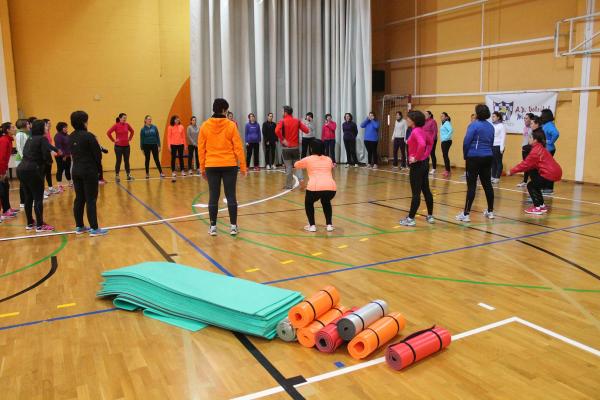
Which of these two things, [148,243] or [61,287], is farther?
[148,243]

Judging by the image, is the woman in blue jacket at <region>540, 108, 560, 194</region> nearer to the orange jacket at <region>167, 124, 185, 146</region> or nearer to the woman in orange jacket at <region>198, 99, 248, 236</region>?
the woman in orange jacket at <region>198, 99, 248, 236</region>

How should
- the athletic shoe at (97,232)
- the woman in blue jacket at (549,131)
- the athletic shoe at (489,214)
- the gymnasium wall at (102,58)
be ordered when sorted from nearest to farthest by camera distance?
the athletic shoe at (97,232) → the athletic shoe at (489,214) → the woman in blue jacket at (549,131) → the gymnasium wall at (102,58)

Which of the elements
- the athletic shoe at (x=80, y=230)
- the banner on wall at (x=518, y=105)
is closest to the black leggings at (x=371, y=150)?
the banner on wall at (x=518, y=105)

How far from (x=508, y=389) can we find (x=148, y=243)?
4.77 m

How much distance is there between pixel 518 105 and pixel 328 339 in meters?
11.0

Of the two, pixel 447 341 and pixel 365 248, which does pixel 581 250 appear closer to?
pixel 365 248

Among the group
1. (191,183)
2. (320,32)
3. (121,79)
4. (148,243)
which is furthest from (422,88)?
(148,243)

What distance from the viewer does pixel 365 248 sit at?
20.6ft

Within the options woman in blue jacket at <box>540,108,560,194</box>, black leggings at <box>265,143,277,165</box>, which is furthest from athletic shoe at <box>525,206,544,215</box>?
black leggings at <box>265,143,277,165</box>

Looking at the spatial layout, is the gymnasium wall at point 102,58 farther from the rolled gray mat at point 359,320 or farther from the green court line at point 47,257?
the rolled gray mat at point 359,320

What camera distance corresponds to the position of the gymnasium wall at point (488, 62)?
11.7 meters

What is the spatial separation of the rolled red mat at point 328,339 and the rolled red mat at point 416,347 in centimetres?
36

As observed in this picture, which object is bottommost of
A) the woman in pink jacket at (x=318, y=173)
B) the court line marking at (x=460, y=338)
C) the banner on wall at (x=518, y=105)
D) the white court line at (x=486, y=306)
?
the court line marking at (x=460, y=338)

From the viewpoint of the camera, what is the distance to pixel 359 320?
12.0ft
